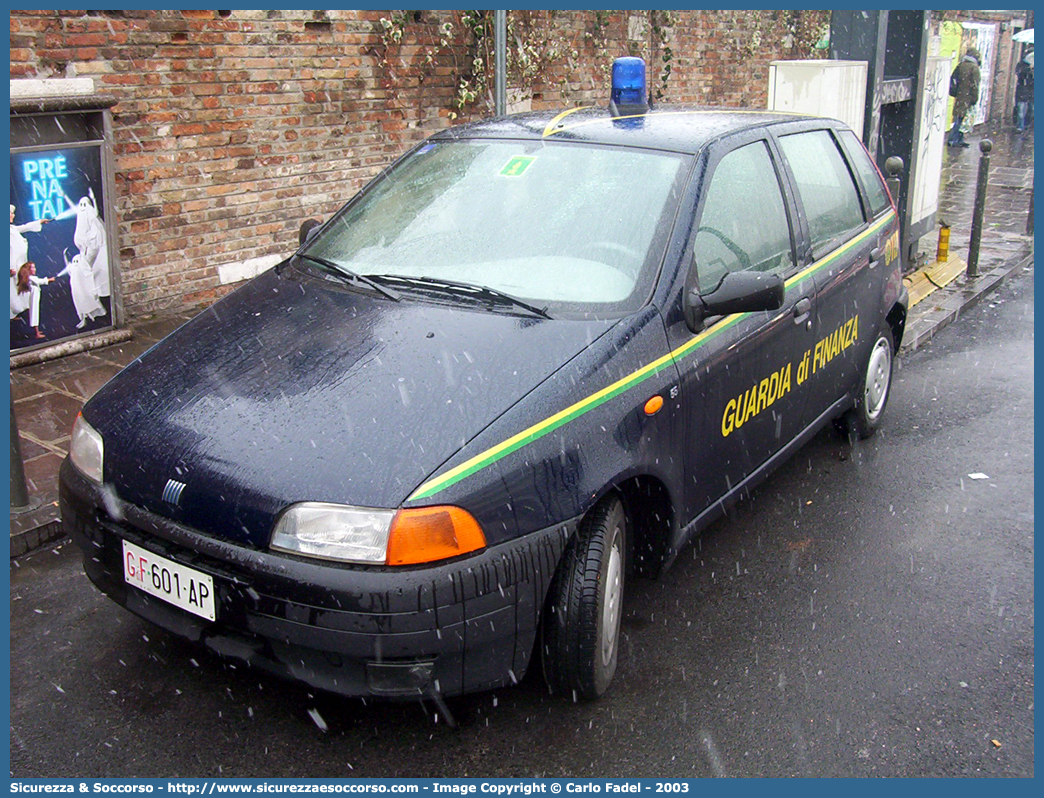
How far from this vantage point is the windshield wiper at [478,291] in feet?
11.2

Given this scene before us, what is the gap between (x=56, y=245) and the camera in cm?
627

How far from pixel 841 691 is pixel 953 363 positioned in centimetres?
447

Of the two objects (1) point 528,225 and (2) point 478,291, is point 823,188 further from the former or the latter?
(2) point 478,291

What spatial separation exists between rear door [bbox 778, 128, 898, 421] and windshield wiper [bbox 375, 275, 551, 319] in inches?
62.0

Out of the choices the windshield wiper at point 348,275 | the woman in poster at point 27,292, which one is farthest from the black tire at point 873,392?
the woman in poster at point 27,292

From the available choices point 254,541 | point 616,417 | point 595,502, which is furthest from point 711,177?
point 254,541

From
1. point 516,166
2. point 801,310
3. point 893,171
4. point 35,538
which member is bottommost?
point 35,538

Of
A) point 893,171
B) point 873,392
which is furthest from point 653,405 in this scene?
point 893,171

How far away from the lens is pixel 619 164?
3.89 meters

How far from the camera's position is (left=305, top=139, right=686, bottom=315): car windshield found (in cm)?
355

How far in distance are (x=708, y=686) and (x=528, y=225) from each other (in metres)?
1.77

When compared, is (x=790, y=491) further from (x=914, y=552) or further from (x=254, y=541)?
(x=254, y=541)

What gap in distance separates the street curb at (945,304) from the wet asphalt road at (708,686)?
3132mm

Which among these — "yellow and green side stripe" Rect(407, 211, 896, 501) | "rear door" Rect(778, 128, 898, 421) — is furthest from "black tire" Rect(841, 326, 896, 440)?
"yellow and green side stripe" Rect(407, 211, 896, 501)
